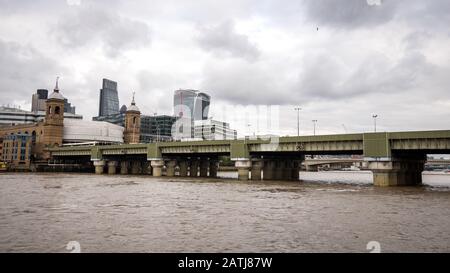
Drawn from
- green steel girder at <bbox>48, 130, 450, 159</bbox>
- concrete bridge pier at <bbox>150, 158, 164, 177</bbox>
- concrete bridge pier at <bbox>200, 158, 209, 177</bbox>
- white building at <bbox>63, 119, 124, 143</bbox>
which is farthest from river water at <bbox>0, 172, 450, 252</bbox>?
white building at <bbox>63, 119, 124, 143</bbox>

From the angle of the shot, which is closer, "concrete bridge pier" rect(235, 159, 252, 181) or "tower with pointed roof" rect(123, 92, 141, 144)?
"concrete bridge pier" rect(235, 159, 252, 181)

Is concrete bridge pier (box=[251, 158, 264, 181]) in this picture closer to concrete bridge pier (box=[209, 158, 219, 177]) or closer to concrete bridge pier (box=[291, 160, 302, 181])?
concrete bridge pier (box=[291, 160, 302, 181])

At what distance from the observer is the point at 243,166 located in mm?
81875

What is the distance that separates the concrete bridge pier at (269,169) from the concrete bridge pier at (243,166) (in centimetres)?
656

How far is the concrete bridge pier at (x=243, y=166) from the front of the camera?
8150 centimetres

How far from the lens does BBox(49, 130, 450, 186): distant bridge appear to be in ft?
197

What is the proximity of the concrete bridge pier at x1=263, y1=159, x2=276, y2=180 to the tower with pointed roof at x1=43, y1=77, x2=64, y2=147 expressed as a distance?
113537mm

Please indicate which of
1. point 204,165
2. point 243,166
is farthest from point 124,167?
point 243,166

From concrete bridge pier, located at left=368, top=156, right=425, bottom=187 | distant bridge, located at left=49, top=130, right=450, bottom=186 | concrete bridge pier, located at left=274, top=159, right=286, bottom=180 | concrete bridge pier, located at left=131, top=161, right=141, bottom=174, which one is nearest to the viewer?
distant bridge, located at left=49, top=130, right=450, bottom=186

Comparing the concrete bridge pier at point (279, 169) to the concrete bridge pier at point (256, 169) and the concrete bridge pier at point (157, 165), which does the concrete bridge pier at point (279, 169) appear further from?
the concrete bridge pier at point (157, 165)

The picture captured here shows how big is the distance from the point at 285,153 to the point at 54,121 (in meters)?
124

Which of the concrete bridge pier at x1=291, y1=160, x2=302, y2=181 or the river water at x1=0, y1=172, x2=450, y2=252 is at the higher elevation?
the concrete bridge pier at x1=291, y1=160, x2=302, y2=181
